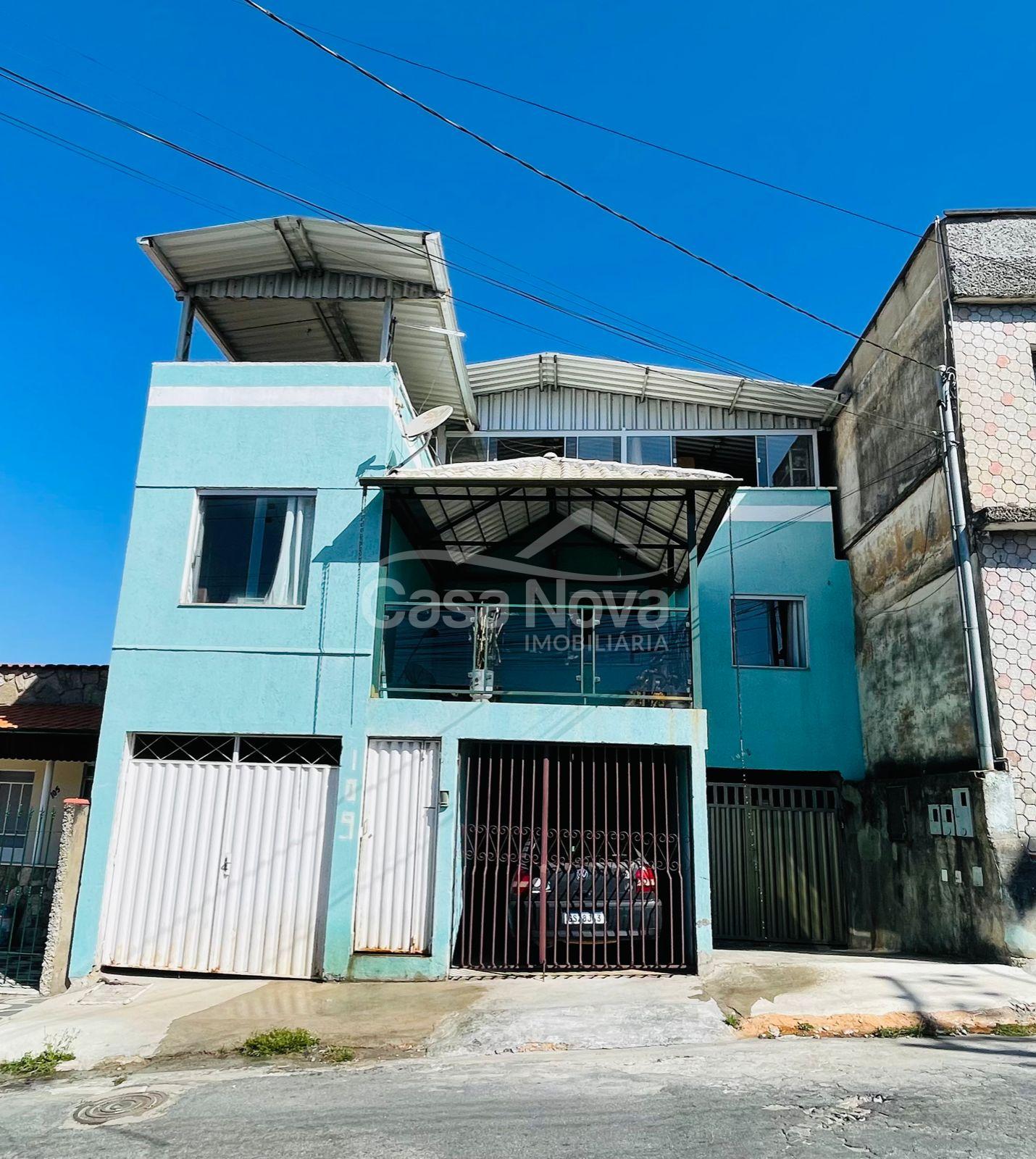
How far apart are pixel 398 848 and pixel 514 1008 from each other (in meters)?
2.04

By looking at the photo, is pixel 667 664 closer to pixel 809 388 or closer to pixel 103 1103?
pixel 809 388

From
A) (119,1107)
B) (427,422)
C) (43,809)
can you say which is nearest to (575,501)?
(427,422)

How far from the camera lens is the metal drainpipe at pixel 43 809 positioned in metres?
11.4

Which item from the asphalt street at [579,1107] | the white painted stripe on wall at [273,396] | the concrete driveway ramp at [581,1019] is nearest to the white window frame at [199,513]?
the white painted stripe on wall at [273,396]

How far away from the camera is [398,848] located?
8.35 metres

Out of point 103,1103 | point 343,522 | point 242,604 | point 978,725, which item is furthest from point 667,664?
point 103,1103

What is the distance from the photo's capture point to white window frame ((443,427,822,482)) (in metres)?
13.9

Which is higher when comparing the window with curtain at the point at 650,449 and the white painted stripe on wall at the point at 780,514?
the window with curtain at the point at 650,449

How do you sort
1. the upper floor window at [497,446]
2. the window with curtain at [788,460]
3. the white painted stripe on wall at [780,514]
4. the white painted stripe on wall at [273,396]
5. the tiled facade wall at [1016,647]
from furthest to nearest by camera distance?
the upper floor window at [497,446]
the window with curtain at [788,460]
the white painted stripe on wall at [780,514]
the white painted stripe on wall at [273,396]
the tiled facade wall at [1016,647]

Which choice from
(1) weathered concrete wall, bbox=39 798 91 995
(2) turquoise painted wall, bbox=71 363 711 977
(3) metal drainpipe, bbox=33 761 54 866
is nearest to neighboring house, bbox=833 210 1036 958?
(2) turquoise painted wall, bbox=71 363 711 977

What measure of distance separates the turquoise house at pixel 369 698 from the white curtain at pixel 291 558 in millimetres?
25

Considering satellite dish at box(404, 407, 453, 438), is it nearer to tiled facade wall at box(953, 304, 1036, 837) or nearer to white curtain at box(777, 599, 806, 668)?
tiled facade wall at box(953, 304, 1036, 837)

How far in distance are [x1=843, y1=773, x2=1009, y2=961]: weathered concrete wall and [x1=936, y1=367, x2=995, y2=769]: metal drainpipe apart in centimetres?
54

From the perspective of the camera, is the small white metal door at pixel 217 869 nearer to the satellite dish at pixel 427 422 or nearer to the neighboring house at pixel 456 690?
the neighboring house at pixel 456 690
